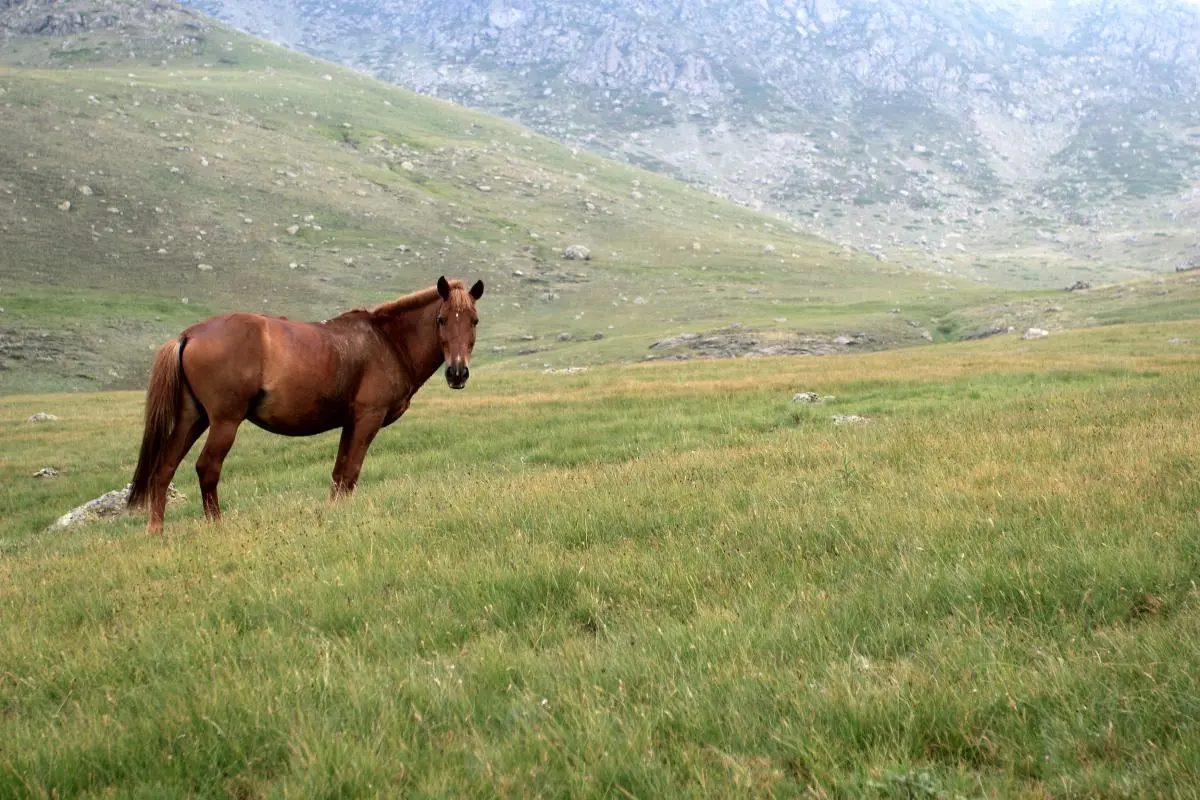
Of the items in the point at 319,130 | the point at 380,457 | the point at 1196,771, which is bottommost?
the point at 380,457

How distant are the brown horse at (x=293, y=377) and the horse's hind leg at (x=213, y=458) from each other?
0.01 m

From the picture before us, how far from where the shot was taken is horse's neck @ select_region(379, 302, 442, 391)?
489 inches

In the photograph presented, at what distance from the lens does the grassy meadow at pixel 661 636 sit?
3.45 m

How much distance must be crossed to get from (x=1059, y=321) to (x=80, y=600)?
240 ft

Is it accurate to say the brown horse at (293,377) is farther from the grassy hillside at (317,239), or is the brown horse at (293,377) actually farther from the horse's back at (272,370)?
the grassy hillside at (317,239)

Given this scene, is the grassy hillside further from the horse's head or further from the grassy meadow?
the grassy meadow

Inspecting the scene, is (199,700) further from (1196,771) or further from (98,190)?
(98,190)

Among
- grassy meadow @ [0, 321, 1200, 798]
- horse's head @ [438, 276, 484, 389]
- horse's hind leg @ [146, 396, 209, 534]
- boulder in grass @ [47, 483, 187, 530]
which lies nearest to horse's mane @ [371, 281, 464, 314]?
horse's head @ [438, 276, 484, 389]

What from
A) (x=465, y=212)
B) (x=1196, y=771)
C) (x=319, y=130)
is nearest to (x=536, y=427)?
(x=1196, y=771)

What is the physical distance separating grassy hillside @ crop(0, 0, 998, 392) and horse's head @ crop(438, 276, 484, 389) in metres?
49.5

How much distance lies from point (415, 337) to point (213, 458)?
345cm

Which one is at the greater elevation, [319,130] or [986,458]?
[319,130]

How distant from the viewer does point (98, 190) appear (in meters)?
83.4

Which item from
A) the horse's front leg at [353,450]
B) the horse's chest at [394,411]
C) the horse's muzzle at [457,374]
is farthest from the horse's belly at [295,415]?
the horse's muzzle at [457,374]
